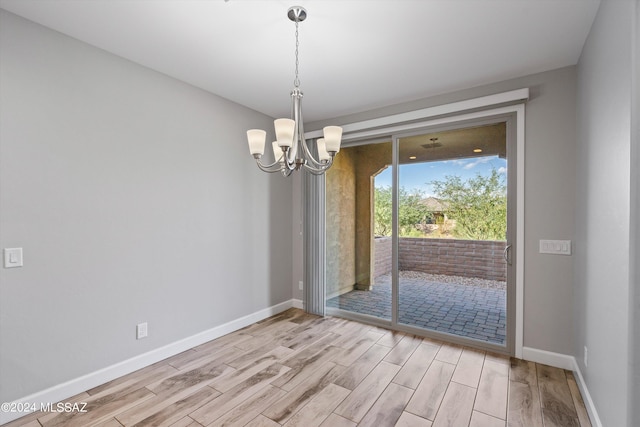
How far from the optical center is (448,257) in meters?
→ 3.19

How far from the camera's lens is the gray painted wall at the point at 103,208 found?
6.40 feet

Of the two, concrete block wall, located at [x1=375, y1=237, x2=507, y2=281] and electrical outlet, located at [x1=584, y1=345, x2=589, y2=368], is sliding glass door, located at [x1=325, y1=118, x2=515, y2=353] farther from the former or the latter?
electrical outlet, located at [x1=584, y1=345, x2=589, y2=368]

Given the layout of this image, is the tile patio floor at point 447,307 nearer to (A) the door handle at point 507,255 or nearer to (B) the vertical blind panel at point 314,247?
(A) the door handle at point 507,255

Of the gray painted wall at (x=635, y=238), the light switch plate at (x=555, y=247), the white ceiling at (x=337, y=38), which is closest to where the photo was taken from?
the gray painted wall at (x=635, y=238)

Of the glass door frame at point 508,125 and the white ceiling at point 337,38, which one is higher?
the white ceiling at point 337,38

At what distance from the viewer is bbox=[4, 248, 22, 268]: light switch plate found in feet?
6.23

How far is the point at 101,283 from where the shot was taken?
2.33m

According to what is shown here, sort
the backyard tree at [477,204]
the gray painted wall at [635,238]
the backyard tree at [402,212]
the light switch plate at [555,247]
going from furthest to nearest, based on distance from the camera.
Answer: the backyard tree at [402,212], the backyard tree at [477,204], the light switch plate at [555,247], the gray painted wall at [635,238]

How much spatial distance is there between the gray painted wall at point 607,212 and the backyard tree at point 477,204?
0.66m

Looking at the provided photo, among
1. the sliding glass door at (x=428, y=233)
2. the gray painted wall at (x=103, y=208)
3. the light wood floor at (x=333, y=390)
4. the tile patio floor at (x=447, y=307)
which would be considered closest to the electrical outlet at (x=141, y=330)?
the gray painted wall at (x=103, y=208)

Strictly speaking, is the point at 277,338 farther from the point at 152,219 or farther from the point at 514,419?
the point at 514,419

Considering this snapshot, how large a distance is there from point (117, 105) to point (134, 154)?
A: 41 centimetres

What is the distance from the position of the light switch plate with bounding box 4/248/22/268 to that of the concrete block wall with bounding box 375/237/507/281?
3227mm

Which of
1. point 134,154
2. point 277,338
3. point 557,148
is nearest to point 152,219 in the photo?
point 134,154
